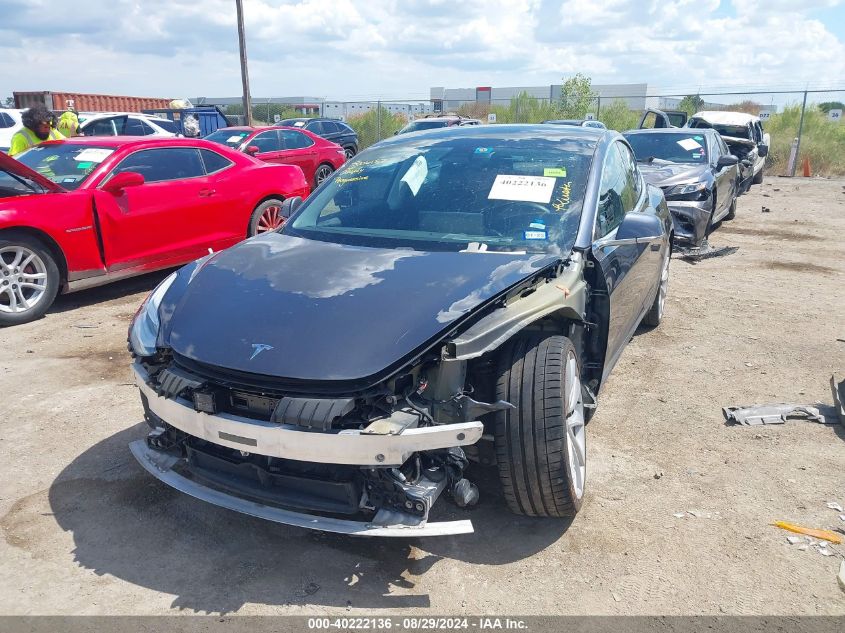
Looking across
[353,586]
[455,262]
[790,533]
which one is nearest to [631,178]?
[455,262]

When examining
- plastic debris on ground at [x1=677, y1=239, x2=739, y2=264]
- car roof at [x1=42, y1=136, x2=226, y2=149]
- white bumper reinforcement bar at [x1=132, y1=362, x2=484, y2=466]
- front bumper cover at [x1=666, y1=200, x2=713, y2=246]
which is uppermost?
car roof at [x1=42, y1=136, x2=226, y2=149]

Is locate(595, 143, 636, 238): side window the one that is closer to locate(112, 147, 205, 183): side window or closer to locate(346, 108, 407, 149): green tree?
locate(112, 147, 205, 183): side window

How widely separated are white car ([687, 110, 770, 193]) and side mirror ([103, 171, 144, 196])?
41.1 feet

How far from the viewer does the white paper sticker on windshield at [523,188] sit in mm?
3602

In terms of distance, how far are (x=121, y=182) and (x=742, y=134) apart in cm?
1566

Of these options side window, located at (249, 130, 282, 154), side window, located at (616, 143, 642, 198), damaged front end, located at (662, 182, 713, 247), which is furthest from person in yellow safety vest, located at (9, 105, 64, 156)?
damaged front end, located at (662, 182, 713, 247)

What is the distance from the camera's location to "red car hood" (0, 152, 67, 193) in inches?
230

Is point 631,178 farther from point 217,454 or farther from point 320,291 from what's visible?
point 217,454

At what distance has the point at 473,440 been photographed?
2488 millimetres

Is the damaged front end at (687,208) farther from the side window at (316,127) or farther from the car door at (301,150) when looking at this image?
the side window at (316,127)

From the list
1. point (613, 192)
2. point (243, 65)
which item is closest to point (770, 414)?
point (613, 192)

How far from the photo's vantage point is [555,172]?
3738 millimetres

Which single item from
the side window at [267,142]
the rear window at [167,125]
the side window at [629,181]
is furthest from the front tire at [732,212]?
the rear window at [167,125]

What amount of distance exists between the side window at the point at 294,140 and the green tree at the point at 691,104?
60.2 feet
